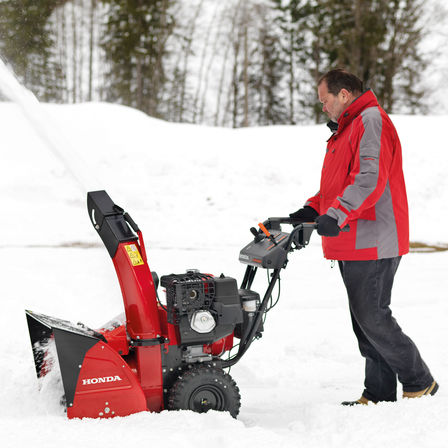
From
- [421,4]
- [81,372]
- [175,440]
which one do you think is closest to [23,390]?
[81,372]

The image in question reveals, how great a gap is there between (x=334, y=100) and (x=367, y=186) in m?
0.55

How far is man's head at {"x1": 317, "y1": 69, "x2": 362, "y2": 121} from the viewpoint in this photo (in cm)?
287

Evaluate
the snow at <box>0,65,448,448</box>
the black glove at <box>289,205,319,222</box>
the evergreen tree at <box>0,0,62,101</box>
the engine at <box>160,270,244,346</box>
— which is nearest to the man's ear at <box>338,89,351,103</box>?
the black glove at <box>289,205,319,222</box>

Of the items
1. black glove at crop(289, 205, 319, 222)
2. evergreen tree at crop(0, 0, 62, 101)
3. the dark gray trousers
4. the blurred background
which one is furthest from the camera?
the blurred background

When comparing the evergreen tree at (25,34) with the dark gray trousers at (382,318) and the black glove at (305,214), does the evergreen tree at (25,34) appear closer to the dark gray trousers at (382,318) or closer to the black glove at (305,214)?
the black glove at (305,214)

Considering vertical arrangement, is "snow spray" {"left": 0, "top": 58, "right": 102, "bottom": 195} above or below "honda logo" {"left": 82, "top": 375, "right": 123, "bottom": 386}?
above

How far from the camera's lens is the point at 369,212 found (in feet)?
9.06

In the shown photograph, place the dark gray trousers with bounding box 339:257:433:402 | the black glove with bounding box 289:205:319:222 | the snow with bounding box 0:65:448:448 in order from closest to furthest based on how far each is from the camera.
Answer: the snow with bounding box 0:65:448:448, the dark gray trousers with bounding box 339:257:433:402, the black glove with bounding box 289:205:319:222

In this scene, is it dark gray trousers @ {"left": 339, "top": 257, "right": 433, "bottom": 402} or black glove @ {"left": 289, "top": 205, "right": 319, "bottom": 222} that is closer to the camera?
dark gray trousers @ {"left": 339, "top": 257, "right": 433, "bottom": 402}

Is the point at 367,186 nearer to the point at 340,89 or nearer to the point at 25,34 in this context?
the point at 340,89

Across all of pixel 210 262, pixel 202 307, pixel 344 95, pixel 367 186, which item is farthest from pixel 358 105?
pixel 210 262

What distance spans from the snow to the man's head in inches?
50.3

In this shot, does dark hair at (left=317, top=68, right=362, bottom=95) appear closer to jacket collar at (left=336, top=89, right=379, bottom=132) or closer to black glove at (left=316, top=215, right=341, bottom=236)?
jacket collar at (left=336, top=89, right=379, bottom=132)

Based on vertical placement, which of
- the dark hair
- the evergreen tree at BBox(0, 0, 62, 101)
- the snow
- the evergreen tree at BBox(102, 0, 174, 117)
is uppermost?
the evergreen tree at BBox(102, 0, 174, 117)
